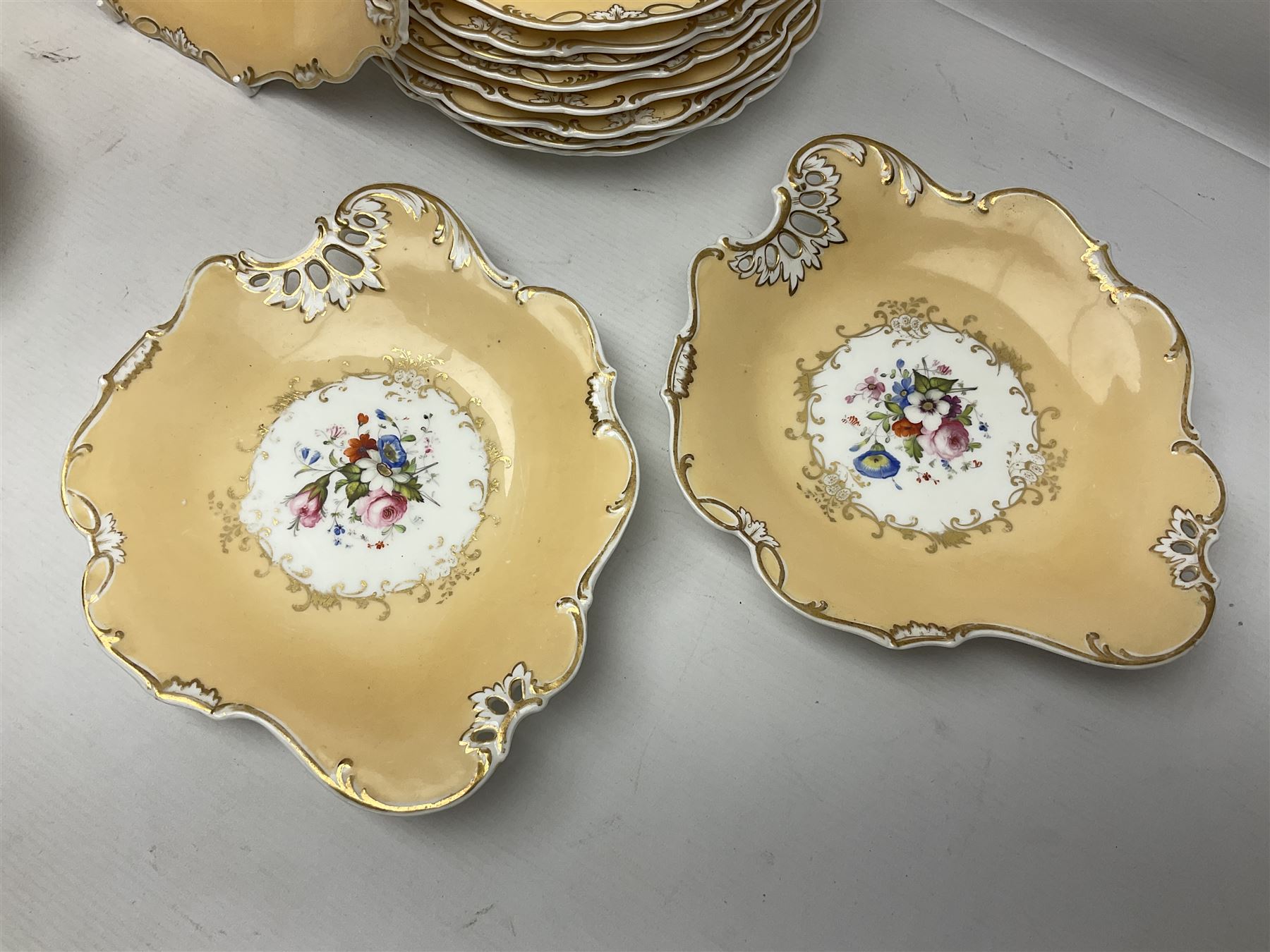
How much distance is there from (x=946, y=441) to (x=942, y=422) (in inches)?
1.0

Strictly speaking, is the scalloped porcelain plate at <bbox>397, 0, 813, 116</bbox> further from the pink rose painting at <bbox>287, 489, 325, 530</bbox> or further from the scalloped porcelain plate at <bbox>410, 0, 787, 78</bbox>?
the pink rose painting at <bbox>287, 489, 325, 530</bbox>

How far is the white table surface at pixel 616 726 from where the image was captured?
3.01 feet

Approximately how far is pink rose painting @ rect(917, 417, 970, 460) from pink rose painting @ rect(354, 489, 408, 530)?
632 millimetres

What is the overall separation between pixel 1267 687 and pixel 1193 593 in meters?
0.21

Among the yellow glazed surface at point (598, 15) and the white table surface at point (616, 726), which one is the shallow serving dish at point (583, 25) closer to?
the yellow glazed surface at point (598, 15)

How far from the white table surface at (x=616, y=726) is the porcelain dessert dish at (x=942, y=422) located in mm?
94

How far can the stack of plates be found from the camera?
2.95 feet

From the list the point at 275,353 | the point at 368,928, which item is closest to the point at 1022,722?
the point at 368,928

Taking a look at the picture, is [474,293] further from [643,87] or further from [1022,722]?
[1022,722]

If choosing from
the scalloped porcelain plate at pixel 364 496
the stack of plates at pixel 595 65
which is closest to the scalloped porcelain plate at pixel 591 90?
the stack of plates at pixel 595 65

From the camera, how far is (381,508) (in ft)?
3.33

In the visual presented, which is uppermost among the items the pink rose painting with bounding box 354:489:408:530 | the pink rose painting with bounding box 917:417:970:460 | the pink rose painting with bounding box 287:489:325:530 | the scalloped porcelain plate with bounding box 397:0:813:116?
the scalloped porcelain plate with bounding box 397:0:813:116

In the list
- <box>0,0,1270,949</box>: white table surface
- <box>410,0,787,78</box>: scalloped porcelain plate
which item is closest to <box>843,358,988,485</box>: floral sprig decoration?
<box>0,0,1270,949</box>: white table surface

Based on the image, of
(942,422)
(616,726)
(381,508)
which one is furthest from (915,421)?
(381,508)
